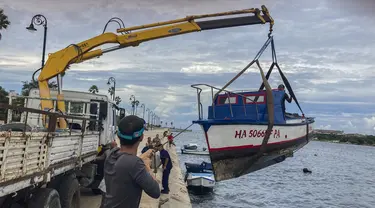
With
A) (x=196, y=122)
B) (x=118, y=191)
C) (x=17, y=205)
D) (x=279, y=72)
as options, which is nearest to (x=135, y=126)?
(x=118, y=191)

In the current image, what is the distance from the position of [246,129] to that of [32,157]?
7.87 meters

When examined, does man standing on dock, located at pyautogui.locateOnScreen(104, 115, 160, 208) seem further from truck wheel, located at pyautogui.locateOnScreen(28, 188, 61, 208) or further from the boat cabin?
the boat cabin

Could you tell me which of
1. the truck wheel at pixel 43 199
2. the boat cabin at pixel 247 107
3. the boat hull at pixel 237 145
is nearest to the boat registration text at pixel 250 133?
the boat hull at pixel 237 145

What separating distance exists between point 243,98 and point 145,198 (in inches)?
188

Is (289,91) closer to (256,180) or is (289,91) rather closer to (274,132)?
(274,132)

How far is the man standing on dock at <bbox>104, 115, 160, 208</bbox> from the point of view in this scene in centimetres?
286

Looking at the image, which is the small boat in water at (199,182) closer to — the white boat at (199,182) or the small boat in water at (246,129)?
the white boat at (199,182)

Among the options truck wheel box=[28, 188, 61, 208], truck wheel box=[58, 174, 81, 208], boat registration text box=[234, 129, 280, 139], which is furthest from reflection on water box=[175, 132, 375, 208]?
truck wheel box=[28, 188, 61, 208]

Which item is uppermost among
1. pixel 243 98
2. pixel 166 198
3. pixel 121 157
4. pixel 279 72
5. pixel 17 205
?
pixel 279 72

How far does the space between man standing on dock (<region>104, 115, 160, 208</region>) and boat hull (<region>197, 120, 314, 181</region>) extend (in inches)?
339

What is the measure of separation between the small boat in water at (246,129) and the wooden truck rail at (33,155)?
5.26 meters

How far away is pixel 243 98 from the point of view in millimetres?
13328

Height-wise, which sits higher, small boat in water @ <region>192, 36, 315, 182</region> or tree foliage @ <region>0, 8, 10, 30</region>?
tree foliage @ <region>0, 8, 10, 30</region>

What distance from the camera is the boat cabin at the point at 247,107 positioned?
42.2 ft
